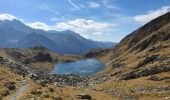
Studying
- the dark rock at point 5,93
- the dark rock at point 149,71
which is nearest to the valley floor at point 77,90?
the dark rock at point 5,93

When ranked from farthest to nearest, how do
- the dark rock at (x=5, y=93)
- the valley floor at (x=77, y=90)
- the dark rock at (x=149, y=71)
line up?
1. the dark rock at (x=149, y=71)
2. the valley floor at (x=77, y=90)
3. the dark rock at (x=5, y=93)

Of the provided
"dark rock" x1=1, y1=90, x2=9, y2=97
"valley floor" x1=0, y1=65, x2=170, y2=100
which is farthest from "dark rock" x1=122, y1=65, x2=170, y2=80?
"dark rock" x1=1, y1=90, x2=9, y2=97

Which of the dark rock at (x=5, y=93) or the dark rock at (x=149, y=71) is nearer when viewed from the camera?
the dark rock at (x=5, y=93)

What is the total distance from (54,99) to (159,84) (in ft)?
142

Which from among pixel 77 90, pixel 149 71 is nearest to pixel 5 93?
pixel 77 90

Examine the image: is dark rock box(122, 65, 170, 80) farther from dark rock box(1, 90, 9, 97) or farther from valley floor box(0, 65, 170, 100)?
dark rock box(1, 90, 9, 97)

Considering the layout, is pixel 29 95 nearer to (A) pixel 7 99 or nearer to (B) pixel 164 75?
(A) pixel 7 99

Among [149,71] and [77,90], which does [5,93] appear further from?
[149,71]

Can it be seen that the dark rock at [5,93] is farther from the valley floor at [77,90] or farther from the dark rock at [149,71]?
the dark rock at [149,71]

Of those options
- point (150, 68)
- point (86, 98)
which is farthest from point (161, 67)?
point (86, 98)

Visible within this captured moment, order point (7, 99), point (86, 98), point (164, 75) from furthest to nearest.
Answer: point (164, 75) < point (86, 98) < point (7, 99)

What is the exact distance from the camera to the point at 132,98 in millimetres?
80875

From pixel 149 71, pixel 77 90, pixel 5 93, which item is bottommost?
pixel 77 90

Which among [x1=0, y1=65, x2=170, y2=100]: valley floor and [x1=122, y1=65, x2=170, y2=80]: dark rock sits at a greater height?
[x1=122, y1=65, x2=170, y2=80]: dark rock
